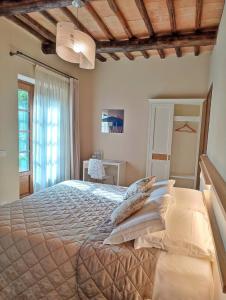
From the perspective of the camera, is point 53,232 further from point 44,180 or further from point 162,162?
point 162,162

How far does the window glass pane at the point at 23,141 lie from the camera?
363 cm

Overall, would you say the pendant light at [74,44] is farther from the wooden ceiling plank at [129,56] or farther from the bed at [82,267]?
the wooden ceiling plank at [129,56]

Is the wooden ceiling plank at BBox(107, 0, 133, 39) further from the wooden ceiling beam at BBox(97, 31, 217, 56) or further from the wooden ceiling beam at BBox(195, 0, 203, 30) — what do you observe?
the wooden ceiling beam at BBox(195, 0, 203, 30)

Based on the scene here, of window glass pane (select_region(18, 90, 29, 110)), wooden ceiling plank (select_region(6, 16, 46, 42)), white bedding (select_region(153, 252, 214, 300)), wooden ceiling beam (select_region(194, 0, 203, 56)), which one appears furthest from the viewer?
window glass pane (select_region(18, 90, 29, 110))

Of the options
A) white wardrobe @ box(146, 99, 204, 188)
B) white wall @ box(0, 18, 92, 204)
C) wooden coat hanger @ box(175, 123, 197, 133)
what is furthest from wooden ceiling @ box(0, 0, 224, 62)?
wooden coat hanger @ box(175, 123, 197, 133)

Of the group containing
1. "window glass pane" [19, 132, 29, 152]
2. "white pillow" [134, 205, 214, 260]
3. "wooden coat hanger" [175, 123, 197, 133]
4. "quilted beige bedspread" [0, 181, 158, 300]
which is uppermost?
"wooden coat hanger" [175, 123, 197, 133]

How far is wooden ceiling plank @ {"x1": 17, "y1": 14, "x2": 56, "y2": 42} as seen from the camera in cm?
296

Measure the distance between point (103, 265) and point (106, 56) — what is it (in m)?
4.07

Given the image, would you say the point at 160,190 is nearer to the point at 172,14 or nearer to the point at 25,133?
the point at 172,14

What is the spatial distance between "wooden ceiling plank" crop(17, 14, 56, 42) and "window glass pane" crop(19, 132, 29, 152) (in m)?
1.58

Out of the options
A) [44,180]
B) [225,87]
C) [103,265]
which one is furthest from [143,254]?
[44,180]

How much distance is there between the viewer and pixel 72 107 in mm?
4422

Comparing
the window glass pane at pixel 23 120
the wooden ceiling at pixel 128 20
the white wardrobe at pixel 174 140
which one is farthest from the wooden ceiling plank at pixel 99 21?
the window glass pane at pixel 23 120

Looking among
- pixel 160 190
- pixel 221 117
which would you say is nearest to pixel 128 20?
pixel 221 117
